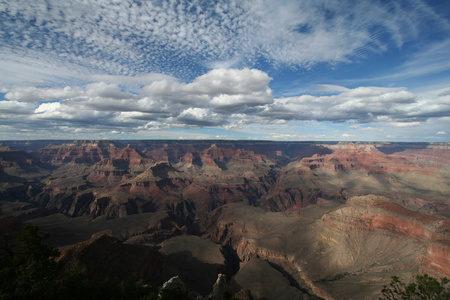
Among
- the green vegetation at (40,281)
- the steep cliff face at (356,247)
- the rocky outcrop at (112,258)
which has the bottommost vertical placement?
the steep cliff face at (356,247)

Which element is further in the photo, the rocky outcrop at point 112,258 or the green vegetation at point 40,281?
the rocky outcrop at point 112,258

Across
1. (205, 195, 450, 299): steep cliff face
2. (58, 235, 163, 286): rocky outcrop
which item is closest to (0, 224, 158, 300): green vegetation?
(58, 235, 163, 286): rocky outcrop

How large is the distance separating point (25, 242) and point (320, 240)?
8539 centimetres

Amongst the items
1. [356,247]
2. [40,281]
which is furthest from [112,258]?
[356,247]

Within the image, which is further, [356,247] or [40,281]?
[356,247]

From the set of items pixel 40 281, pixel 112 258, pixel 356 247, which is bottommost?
pixel 356 247

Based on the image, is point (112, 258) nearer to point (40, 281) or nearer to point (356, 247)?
point (40, 281)

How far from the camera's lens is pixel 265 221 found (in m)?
116

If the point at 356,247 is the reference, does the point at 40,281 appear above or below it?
above

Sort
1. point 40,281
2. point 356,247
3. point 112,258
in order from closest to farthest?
point 40,281 → point 112,258 → point 356,247

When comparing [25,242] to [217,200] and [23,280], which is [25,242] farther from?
[217,200]

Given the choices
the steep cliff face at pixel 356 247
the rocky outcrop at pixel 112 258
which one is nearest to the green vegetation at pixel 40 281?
the rocky outcrop at pixel 112 258

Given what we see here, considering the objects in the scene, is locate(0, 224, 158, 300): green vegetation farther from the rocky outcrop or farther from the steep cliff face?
the steep cliff face

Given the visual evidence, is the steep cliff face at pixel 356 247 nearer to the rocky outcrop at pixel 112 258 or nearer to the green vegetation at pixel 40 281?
the rocky outcrop at pixel 112 258
